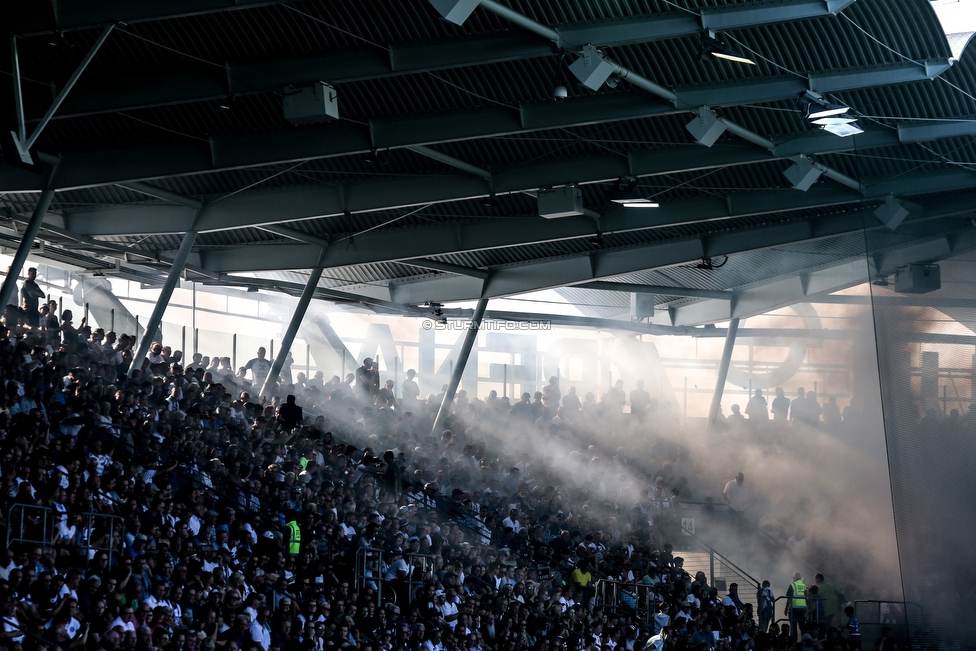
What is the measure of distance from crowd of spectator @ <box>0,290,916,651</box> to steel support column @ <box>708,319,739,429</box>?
4369 mm

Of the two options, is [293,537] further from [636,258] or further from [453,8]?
[636,258]

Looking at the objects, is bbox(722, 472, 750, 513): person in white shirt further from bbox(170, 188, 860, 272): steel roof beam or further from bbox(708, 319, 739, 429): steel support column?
bbox(170, 188, 860, 272): steel roof beam

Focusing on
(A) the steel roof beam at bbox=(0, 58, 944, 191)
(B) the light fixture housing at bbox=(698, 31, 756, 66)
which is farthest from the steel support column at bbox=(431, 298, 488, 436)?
(B) the light fixture housing at bbox=(698, 31, 756, 66)

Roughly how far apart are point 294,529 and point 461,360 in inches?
469

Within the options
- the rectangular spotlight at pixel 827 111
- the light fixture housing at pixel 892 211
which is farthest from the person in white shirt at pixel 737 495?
the rectangular spotlight at pixel 827 111

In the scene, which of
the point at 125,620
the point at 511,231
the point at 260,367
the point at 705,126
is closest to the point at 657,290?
the point at 511,231

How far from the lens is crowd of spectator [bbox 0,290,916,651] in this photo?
11945mm

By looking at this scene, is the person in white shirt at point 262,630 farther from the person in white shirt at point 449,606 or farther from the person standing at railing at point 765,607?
the person standing at railing at point 765,607

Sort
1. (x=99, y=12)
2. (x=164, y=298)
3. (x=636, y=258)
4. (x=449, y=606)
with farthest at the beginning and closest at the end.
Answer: (x=636, y=258), (x=164, y=298), (x=449, y=606), (x=99, y=12)

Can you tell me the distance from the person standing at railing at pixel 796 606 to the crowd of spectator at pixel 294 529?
4.0 inches

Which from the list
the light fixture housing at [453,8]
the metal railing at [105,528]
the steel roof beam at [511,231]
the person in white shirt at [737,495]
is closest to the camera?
the light fixture housing at [453,8]

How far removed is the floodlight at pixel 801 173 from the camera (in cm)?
1797

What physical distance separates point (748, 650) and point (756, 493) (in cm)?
1036

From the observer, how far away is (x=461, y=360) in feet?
89.8
